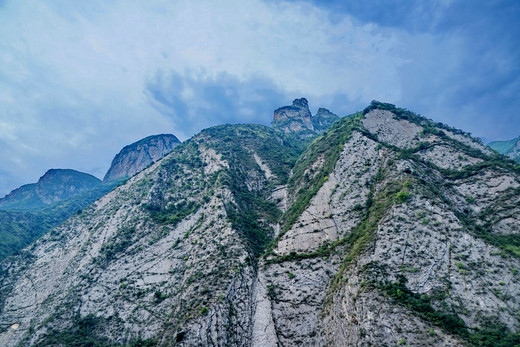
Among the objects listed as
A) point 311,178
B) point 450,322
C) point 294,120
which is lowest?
point 450,322

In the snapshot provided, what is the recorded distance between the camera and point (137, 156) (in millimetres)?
179500

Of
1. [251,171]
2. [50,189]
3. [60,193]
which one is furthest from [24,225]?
[50,189]

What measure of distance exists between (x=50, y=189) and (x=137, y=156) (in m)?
59.3

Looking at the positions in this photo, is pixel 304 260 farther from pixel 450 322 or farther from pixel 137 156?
pixel 137 156

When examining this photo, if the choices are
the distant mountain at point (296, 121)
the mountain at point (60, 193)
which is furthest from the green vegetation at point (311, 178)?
the distant mountain at point (296, 121)

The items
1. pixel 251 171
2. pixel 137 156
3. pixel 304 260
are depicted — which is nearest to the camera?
pixel 304 260

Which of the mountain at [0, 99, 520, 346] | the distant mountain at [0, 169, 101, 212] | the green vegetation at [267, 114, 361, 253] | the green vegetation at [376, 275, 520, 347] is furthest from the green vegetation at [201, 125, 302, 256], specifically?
the distant mountain at [0, 169, 101, 212]

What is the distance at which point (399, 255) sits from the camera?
33125 mm

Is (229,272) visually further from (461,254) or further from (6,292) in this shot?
(6,292)

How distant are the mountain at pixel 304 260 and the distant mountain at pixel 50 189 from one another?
121 metres

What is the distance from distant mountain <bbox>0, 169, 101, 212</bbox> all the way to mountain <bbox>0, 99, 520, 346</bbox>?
4768 inches

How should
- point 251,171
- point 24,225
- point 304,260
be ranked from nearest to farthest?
point 304,260 < point 251,171 < point 24,225

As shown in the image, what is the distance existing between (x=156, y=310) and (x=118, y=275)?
44.6 ft

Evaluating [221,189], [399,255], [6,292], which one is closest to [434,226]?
[399,255]
